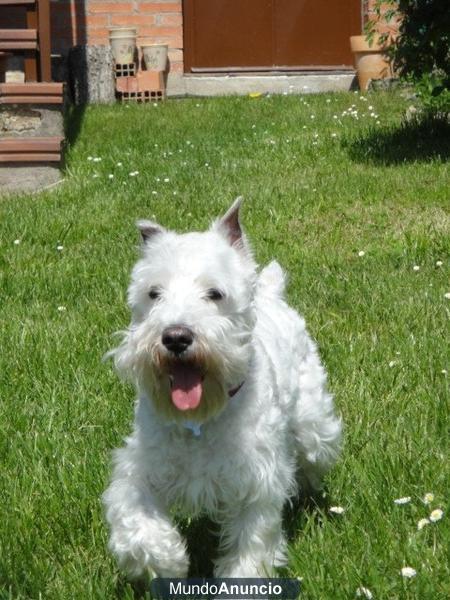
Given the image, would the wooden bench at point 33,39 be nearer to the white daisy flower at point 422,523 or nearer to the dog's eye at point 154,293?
the dog's eye at point 154,293

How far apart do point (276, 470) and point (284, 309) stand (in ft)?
2.98

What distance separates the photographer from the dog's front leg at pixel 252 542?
3328 mm

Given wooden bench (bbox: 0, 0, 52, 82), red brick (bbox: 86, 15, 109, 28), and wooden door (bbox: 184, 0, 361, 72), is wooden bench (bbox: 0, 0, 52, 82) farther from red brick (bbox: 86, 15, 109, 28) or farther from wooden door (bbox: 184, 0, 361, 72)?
wooden door (bbox: 184, 0, 361, 72)

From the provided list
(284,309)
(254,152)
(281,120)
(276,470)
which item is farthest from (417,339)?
(281,120)

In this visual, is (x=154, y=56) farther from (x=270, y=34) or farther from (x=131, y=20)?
(x=270, y=34)

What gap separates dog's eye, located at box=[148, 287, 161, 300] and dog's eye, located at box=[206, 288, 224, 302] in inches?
5.8

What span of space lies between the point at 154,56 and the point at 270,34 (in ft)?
6.49

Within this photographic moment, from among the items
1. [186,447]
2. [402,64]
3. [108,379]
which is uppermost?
[402,64]

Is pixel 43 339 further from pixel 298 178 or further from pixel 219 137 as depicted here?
pixel 219 137

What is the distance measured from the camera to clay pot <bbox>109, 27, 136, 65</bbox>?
15031mm

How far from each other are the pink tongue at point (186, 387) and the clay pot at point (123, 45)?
489 inches

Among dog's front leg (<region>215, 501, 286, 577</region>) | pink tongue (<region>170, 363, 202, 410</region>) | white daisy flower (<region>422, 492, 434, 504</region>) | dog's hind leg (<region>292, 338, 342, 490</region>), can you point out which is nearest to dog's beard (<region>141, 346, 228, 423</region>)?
pink tongue (<region>170, 363, 202, 410</region>)

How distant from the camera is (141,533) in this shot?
10.6ft

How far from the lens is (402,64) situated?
9.92 meters
